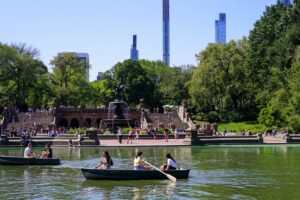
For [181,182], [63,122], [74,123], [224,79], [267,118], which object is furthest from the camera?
[74,123]

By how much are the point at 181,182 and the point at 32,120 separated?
52069mm

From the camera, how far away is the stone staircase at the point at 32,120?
7044cm

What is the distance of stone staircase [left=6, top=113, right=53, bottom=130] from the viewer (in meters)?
70.4

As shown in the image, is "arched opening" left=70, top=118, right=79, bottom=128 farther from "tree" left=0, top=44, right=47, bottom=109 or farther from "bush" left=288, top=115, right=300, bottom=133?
"bush" left=288, top=115, right=300, bottom=133

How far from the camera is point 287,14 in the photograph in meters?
73.5

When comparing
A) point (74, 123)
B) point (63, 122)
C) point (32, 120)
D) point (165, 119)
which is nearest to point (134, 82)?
point (74, 123)

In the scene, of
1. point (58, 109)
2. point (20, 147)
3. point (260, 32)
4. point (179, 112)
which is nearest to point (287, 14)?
point (260, 32)

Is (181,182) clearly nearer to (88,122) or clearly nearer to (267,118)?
(267,118)

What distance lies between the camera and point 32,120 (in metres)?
72.5

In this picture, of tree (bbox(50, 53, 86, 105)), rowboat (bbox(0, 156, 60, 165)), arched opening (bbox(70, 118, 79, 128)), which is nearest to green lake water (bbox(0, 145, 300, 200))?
rowboat (bbox(0, 156, 60, 165))

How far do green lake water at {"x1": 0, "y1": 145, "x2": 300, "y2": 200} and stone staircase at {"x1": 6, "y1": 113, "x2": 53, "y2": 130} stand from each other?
118 ft

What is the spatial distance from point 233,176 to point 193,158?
9805 mm

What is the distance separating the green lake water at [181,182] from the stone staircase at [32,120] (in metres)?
35.8

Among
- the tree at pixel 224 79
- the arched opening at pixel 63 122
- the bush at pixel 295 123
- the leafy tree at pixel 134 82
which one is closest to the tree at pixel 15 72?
the arched opening at pixel 63 122
